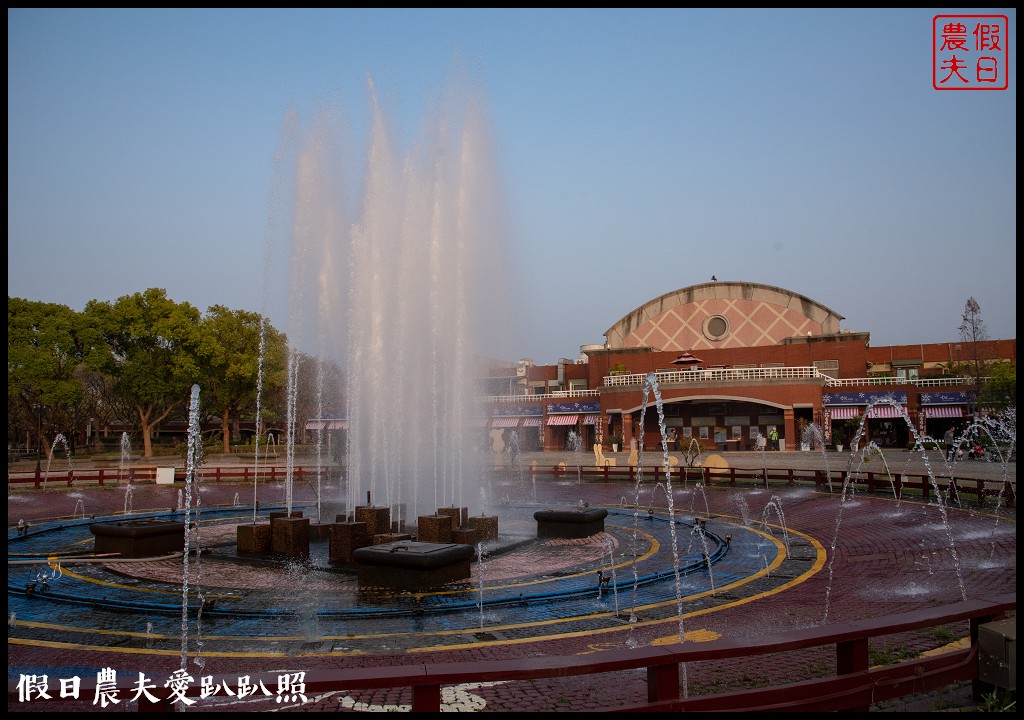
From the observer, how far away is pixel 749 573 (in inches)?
469

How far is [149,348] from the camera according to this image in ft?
162

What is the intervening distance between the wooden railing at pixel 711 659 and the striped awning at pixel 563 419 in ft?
161

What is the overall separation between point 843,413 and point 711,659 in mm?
47277

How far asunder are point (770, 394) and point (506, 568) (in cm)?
3880

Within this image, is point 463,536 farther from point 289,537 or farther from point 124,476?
point 124,476

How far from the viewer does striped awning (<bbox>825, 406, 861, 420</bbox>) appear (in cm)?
4678

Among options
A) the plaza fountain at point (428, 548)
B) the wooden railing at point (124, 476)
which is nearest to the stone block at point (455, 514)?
the plaza fountain at point (428, 548)

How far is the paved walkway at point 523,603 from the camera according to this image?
7.39 metres

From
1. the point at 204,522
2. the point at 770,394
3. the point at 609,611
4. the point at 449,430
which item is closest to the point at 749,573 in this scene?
the point at 609,611

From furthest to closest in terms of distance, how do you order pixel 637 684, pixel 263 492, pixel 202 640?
pixel 263 492 < pixel 202 640 < pixel 637 684

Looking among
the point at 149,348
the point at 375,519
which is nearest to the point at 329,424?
the point at 149,348

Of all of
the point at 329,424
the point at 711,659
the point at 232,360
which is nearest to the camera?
Result: the point at 711,659

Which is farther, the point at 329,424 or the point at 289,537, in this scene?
the point at 329,424

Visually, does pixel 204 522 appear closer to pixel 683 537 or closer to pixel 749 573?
pixel 683 537
